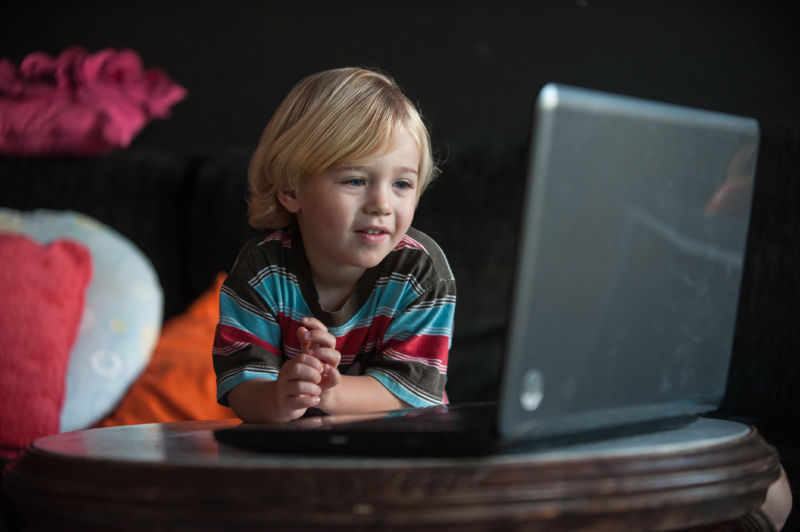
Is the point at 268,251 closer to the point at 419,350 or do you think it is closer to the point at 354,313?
the point at 354,313

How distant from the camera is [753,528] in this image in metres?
0.77

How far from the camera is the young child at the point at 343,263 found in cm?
105

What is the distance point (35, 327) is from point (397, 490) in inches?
52.4

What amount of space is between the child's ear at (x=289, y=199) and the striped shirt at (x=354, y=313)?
2.4 inches

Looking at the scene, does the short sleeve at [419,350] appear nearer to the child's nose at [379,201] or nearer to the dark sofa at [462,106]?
the child's nose at [379,201]

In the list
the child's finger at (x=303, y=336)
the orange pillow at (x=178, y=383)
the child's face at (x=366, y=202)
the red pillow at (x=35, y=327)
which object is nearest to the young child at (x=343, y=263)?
the child's face at (x=366, y=202)

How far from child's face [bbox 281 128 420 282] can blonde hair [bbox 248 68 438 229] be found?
0.05 ft

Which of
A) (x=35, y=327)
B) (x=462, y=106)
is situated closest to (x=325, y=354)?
(x=35, y=327)

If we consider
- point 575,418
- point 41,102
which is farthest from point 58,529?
point 41,102

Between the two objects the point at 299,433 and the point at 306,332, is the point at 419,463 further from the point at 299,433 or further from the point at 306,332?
the point at 306,332

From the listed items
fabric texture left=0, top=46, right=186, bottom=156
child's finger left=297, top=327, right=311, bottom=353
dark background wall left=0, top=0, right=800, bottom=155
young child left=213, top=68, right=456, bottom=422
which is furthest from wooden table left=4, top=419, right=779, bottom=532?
fabric texture left=0, top=46, right=186, bottom=156

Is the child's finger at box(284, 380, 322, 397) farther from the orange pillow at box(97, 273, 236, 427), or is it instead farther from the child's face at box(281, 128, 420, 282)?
the orange pillow at box(97, 273, 236, 427)

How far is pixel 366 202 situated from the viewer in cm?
105

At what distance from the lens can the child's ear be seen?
3.76 ft
